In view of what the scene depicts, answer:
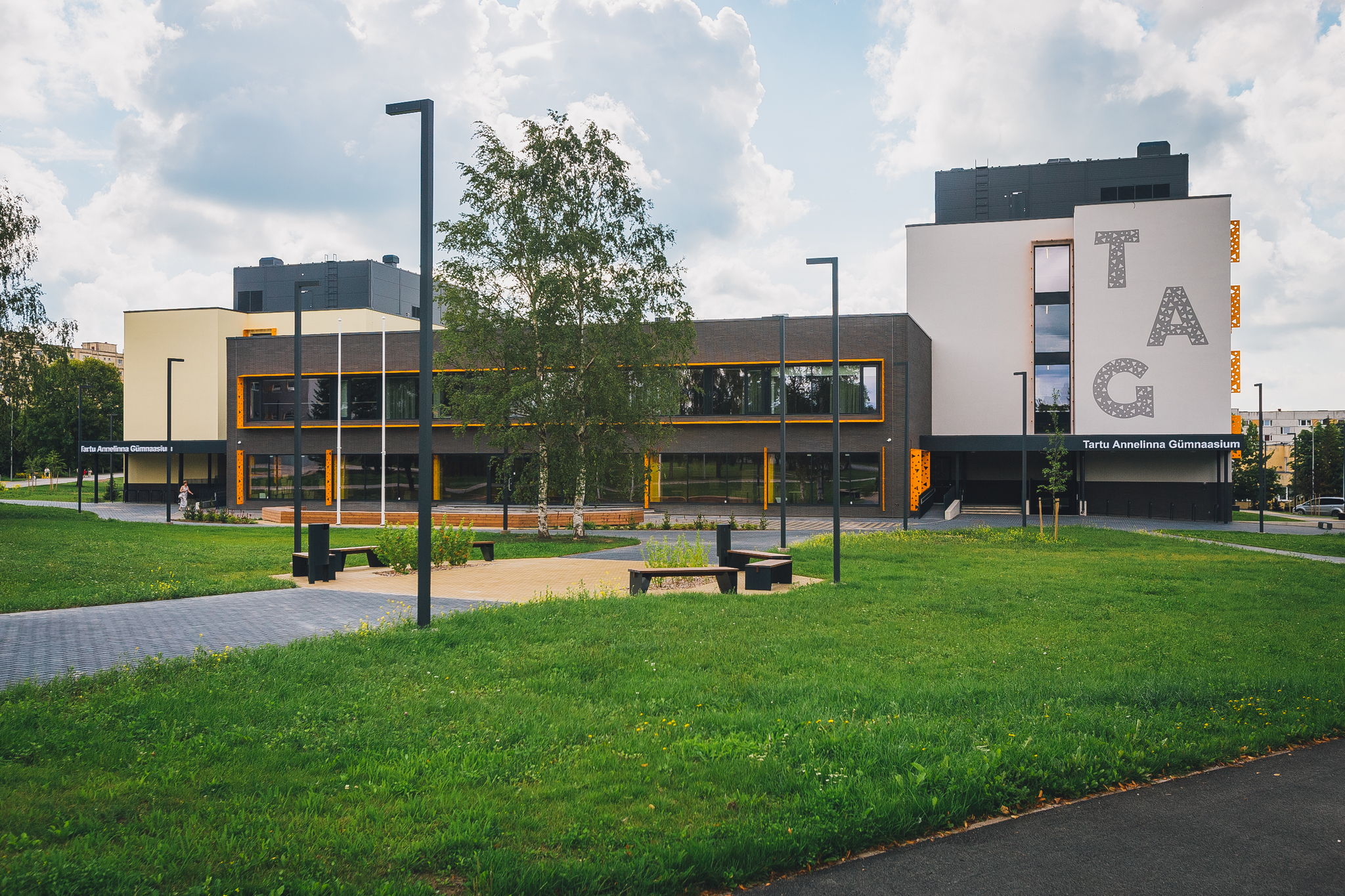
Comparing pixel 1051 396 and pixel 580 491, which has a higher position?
pixel 1051 396

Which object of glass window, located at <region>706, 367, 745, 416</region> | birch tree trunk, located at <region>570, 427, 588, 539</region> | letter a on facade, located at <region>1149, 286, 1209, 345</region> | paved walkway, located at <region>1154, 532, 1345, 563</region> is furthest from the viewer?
letter a on facade, located at <region>1149, 286, 1209, 345</region>

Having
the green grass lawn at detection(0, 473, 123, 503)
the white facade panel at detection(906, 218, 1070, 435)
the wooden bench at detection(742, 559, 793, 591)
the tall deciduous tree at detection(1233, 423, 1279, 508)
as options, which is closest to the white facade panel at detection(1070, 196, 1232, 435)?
the white facade panel at detection(906, 218, 1070, 435)

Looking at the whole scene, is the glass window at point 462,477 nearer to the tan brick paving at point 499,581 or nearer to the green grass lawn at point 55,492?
the green grass lawn at point 55,492

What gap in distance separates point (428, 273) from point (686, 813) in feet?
24.2

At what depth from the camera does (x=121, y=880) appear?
388 cm

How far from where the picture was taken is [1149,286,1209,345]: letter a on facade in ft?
146

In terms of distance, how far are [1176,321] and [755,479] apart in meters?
23.3

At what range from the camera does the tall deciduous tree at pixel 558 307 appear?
80.4 ft

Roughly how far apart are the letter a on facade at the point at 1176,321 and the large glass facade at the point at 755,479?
17.1m

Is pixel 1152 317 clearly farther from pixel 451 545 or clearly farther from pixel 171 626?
pixel 171 626

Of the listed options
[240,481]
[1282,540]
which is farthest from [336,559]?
[240,481]

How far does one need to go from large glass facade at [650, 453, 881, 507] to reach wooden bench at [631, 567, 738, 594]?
26.4 meters

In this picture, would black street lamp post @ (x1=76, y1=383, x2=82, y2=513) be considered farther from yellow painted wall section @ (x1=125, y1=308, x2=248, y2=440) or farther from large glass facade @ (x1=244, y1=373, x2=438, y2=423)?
large glass facade @ (x1=244, y1=373, x2=438, y2=423)

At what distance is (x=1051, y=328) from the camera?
47.2 meters
